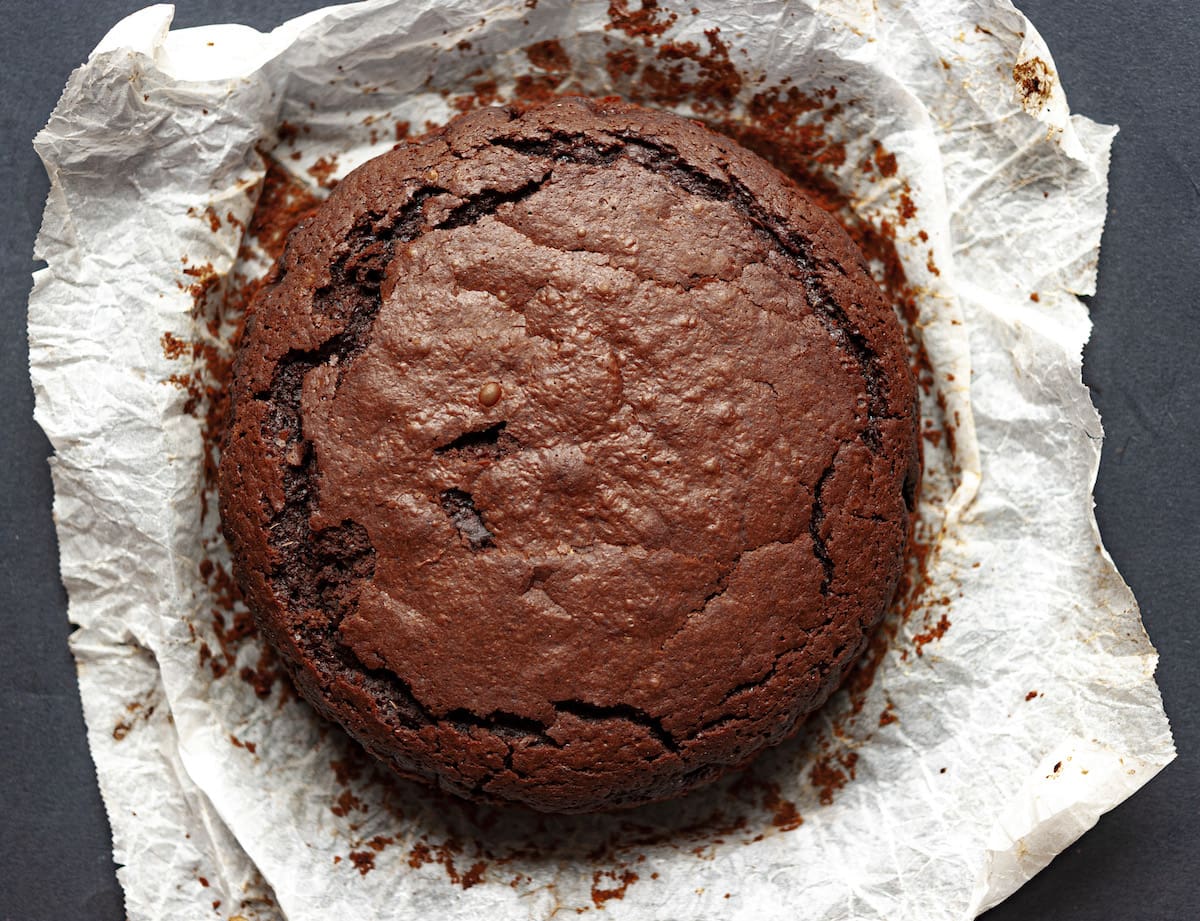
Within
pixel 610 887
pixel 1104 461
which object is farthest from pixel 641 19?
pixel 610 887

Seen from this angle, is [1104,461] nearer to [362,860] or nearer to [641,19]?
[641,19]

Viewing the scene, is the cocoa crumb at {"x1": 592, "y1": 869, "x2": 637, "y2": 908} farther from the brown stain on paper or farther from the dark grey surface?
the dark grey surface

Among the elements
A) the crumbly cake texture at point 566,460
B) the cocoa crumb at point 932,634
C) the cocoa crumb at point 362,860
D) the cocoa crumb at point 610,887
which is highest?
the crumbly cake texture at point 566,460

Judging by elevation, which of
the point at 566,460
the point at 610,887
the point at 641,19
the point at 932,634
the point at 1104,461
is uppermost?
the point at 641,19

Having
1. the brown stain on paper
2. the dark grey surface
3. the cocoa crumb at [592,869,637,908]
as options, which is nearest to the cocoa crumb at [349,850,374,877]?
the brown stain on paper

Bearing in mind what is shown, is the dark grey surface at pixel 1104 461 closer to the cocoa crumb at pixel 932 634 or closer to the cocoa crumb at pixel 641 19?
the cocoa crumb at pixel 932 634

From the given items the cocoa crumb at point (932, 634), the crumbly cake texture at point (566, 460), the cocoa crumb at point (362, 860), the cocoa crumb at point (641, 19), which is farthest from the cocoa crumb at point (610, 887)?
the cocoa crumb at point (641, 19)
